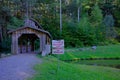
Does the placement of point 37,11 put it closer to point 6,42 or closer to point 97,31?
point 97,31

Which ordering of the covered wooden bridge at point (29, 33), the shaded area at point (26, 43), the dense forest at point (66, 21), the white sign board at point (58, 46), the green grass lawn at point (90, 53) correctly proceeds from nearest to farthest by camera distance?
the white sign board at point (58, 46)
the covered wooden bridge at point (29, 33)
the shaded area at point (26, 43)
the green grass lawn at point (90, 53)
the dense forest at point (66, 21)

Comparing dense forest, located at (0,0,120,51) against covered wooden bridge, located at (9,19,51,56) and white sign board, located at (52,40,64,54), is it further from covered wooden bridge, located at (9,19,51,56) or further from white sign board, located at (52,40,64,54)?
white sign board, located at (52,40,64,54)

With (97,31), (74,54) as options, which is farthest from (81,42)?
(74,54)

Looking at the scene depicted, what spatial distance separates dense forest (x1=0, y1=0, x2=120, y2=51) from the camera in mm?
47125

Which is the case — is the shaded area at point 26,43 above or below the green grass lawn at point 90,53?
above

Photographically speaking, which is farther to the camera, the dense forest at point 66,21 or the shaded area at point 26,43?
the dense forest at point 66,21

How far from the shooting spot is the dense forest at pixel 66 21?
155ft

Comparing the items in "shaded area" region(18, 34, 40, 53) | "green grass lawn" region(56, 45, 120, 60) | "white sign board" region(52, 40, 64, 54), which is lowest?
"green grass lawn" region(56, 45, 120, 60)

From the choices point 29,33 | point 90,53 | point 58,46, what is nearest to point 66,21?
point 90,53

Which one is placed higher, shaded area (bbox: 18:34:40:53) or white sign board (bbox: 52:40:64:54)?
white sign board (bbox: 52:40:64:54)

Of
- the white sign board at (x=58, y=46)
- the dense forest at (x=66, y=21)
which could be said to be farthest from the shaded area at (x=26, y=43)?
the white sign board at (x=58, y=46)

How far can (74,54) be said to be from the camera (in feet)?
123

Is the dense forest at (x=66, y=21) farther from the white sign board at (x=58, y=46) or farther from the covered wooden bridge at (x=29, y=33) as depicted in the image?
the white sign board at (x=58, y=46)

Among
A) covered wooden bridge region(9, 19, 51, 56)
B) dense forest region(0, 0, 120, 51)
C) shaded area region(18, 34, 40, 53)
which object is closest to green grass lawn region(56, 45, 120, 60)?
covered wooden bridge region(9, 19, 51, 56)
